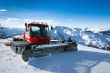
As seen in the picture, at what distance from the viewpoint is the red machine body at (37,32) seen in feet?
51.5

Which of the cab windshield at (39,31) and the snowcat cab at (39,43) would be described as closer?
the snowcat cab at (39,43)

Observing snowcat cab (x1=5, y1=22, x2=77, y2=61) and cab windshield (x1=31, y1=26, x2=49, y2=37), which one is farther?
cab windshield (x1=31, y1=26, x2=49, y2=37)

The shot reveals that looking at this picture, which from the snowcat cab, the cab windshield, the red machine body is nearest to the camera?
the snowcat cab

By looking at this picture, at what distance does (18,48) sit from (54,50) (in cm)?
325

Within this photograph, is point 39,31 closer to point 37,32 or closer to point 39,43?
point 37,32

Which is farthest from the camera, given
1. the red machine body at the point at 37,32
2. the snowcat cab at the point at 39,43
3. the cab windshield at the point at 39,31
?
the cab windshield at the point at 39,31

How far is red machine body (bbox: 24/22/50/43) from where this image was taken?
15688 mm

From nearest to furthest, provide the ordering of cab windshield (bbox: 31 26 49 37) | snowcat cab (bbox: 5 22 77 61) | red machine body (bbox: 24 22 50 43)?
snowcat cab (bbox: 5 22 77 61), red machine body (bbox: 24 22 50 43), cab windshield (bbox: 31 26 49 37)

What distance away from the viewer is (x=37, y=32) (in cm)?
1611

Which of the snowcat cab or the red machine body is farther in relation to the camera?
the red machine body

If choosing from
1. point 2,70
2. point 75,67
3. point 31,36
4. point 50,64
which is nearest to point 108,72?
point 75,67

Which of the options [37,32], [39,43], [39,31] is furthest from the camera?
[39,31]

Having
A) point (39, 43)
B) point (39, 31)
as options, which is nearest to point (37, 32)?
point (39, 31)

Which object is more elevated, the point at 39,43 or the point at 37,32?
the point at 37,32
